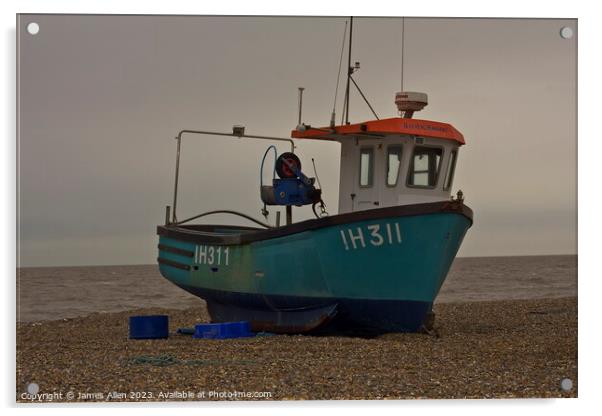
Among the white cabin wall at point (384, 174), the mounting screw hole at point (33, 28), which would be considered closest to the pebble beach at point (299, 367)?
the white cabin wall at point (384, 174)

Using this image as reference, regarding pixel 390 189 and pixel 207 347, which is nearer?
pixel 207 347

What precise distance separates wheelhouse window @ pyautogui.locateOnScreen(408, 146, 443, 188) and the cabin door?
1.36 feet

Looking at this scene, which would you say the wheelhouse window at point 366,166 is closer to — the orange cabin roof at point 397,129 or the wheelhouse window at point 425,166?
the orange cabin roof at point 397,129

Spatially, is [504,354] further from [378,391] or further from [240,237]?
[240,237]

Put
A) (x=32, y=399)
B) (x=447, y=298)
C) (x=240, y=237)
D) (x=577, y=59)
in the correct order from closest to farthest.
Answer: (x=32, y=399)
(x=577, y=59)
(x=240, y=237)
(x=447, y=298)

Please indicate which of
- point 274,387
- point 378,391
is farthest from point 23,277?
point 378,391

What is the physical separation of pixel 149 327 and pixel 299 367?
4.28 m

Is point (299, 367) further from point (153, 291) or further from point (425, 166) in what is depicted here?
point (153, 291)

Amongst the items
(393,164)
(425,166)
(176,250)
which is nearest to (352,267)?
(393,164)

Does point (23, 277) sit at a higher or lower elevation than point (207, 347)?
higher

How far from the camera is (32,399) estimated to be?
10.4 metres

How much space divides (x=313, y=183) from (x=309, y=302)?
1625mm

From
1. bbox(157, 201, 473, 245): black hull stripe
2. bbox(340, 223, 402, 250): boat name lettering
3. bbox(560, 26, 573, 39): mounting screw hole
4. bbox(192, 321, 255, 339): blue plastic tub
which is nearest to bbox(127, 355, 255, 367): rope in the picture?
bbox(192, 321, 255, 339): blue plastic tub

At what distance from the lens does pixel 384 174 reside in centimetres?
1443
